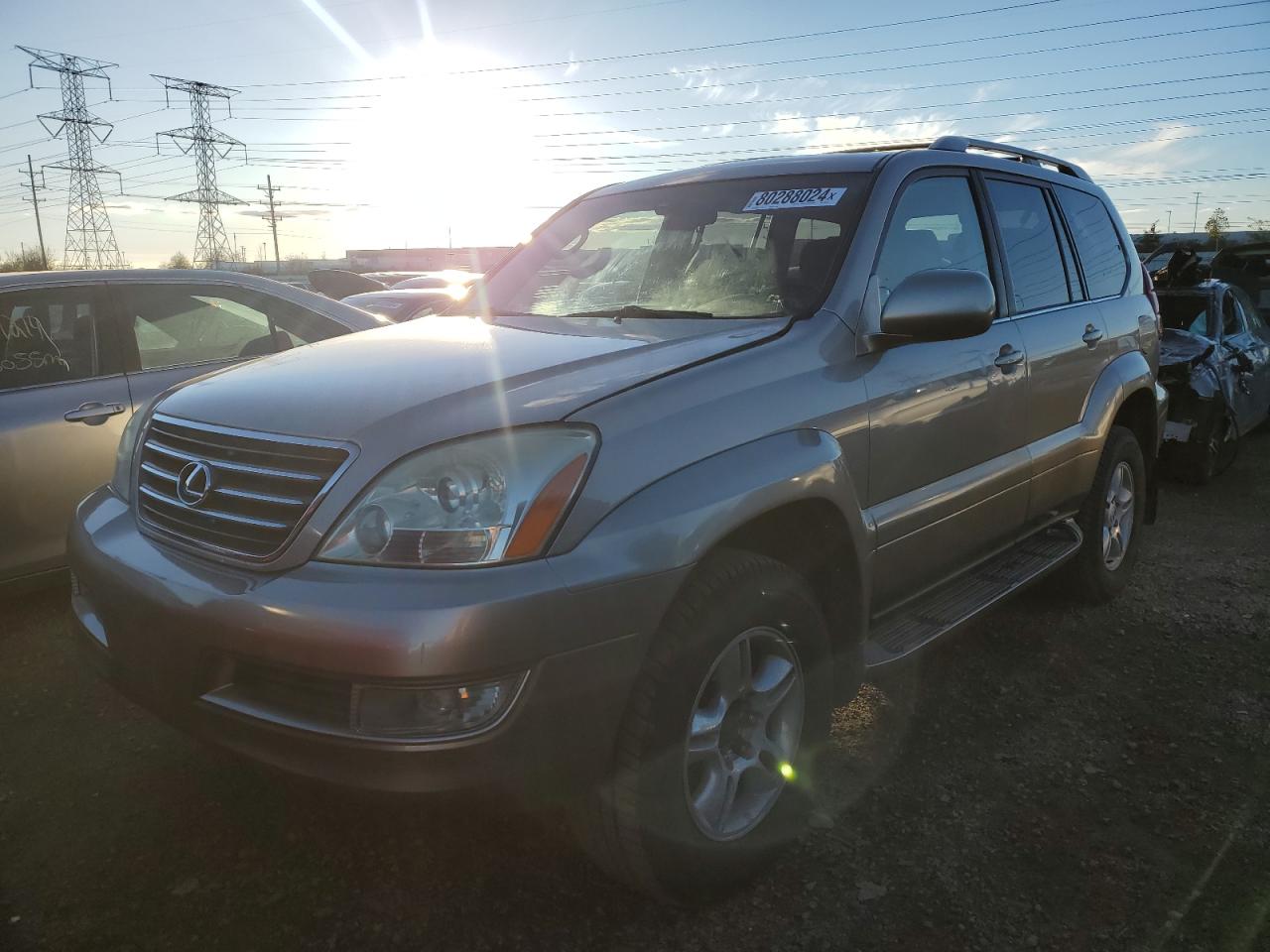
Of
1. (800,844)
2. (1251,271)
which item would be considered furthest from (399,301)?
(1251,271)

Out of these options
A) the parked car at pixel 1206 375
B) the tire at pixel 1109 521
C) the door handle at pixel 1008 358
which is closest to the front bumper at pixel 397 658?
the door handle at pixel 1008 358

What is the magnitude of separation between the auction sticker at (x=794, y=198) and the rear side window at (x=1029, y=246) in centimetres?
94

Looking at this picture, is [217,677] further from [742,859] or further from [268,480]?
[742,859]

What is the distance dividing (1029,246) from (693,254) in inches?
58.9

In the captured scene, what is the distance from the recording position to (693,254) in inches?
125

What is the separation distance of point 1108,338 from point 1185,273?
16.2ft

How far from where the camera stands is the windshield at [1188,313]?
24.1ft

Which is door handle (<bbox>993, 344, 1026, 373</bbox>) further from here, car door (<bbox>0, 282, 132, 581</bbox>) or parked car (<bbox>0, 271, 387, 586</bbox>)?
car door (<bbox>0, 282, 132, 581</bbox>)

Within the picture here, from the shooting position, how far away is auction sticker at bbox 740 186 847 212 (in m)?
2.97

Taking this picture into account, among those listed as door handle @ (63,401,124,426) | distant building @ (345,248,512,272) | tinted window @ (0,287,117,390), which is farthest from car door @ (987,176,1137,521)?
distant building @ (345,248,512,272)

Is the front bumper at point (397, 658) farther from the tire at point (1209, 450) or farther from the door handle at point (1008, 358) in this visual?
the tire at point (1209, 450)

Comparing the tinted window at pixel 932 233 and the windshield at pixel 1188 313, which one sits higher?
the tinted window at pixel 932 233

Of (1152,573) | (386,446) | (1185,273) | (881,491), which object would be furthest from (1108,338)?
(1185,273)

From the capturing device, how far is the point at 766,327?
2.58 m
